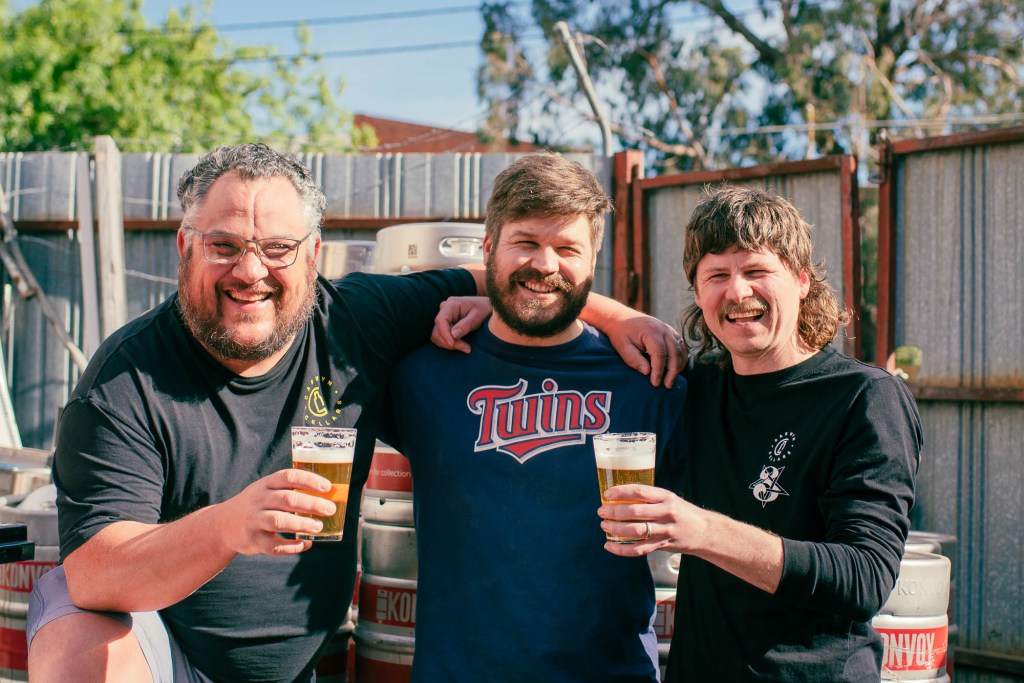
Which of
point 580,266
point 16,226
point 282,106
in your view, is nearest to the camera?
point 580,266

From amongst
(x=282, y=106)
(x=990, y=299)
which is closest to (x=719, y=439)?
(x=990, y=299)

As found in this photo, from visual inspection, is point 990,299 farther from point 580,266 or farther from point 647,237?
point 580,266

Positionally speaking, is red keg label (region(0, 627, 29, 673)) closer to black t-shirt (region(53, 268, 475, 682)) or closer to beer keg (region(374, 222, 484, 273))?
black t-shirt (region(53, 268, 475, 682))

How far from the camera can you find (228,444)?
8.87ft

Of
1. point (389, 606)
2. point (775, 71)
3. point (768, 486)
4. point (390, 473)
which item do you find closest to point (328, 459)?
point (768, 486)

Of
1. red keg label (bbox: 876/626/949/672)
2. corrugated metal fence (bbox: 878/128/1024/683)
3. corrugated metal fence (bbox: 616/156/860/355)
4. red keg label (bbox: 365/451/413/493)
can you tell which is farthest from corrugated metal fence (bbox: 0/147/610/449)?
red keg label (bbox: 876/626/949/672)

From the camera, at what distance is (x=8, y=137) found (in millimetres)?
17953

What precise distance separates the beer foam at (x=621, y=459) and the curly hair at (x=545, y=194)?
0.93 metres

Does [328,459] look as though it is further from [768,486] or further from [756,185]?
[756,185]

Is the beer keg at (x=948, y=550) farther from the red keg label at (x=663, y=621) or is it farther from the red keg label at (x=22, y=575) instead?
the red keg label at (x=22, y=575)

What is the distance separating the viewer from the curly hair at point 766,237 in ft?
8.80

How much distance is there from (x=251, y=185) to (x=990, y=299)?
5.24m

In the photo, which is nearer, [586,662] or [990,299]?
[586,662]

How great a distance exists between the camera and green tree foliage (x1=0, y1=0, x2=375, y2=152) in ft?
60.3
